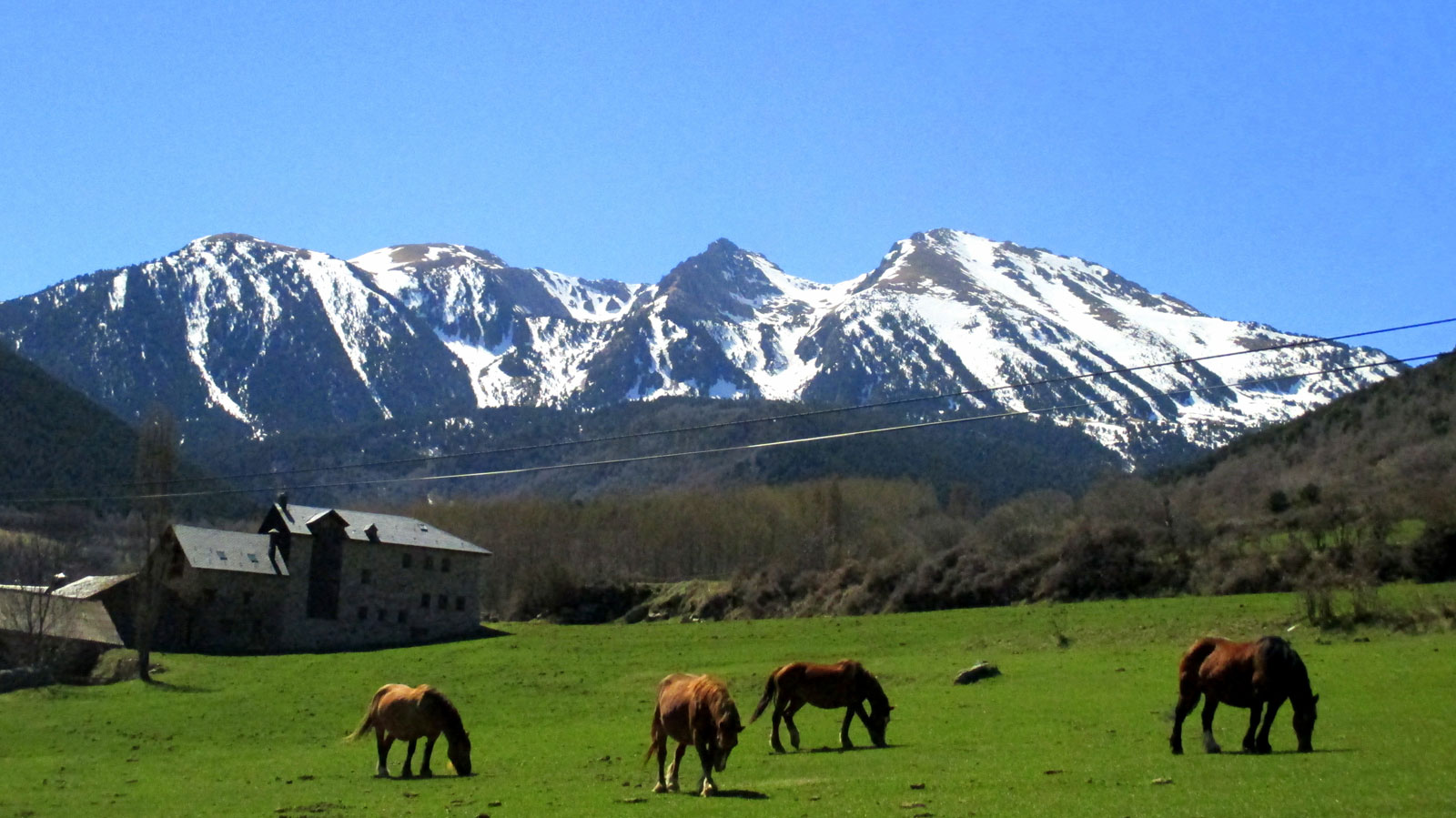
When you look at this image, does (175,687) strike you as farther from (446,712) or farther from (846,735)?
(846,735)

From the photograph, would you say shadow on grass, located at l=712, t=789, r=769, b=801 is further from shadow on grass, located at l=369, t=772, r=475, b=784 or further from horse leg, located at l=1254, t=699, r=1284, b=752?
horse leg, located at l=1254, t=699, r=1284, b=752

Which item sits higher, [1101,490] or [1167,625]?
[1101,490]

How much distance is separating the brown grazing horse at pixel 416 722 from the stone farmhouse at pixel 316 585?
51758 mm

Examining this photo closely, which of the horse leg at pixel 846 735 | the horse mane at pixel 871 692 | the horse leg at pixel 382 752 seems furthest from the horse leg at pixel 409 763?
the horse mane at pixel 871 692

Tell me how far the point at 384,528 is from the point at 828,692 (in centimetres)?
6184

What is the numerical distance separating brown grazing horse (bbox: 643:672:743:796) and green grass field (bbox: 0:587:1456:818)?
77 cm

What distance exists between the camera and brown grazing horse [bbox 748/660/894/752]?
27.5 m

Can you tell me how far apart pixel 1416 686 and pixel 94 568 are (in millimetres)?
113730

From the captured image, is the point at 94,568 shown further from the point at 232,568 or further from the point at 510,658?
the point at 510,658

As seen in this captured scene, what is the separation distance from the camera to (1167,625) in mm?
49031

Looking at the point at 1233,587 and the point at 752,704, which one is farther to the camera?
the point at 1233,587

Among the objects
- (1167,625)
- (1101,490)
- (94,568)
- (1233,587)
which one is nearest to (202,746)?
(1167,625)

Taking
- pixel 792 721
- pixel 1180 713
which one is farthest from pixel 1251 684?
pixel 792 721

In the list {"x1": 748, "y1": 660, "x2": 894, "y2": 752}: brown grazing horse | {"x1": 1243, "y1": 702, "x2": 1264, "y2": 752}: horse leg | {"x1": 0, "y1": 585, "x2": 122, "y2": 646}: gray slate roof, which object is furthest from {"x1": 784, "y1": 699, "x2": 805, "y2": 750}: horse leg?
{"x1": 0, "y1": 585, "x2": 122, "y2": 646}: gray slate roof
